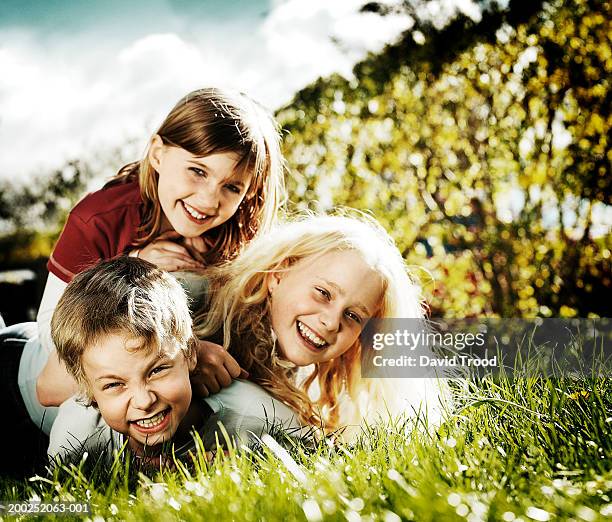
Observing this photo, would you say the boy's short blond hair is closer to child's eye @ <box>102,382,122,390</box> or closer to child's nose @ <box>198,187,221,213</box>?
child's eye @ <box>102,382,122,390</box>

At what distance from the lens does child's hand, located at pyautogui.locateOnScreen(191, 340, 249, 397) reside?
1602 millimetres

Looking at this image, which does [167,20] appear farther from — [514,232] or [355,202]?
[514,232]

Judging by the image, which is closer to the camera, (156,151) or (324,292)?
(324,292)

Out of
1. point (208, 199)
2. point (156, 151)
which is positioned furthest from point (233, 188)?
point (156, 151)

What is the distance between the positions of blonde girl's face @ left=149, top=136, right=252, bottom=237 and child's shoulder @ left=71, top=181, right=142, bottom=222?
10cm

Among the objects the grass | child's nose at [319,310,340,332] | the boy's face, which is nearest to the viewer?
the grass

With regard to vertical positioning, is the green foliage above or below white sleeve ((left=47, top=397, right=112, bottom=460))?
above

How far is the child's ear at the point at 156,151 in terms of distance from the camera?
6.01ft

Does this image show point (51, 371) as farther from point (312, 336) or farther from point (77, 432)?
point (312, 336)

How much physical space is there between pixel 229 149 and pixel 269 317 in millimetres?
402

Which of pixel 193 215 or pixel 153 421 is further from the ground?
pixel 193 215

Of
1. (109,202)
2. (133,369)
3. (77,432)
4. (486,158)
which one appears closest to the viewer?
(133,369)

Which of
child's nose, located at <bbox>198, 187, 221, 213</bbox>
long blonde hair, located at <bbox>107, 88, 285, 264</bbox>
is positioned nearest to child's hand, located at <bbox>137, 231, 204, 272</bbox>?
long blonde hair, located at <bbox>107, 88, 285, 264</bbox>

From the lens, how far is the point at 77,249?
1.82 meters
